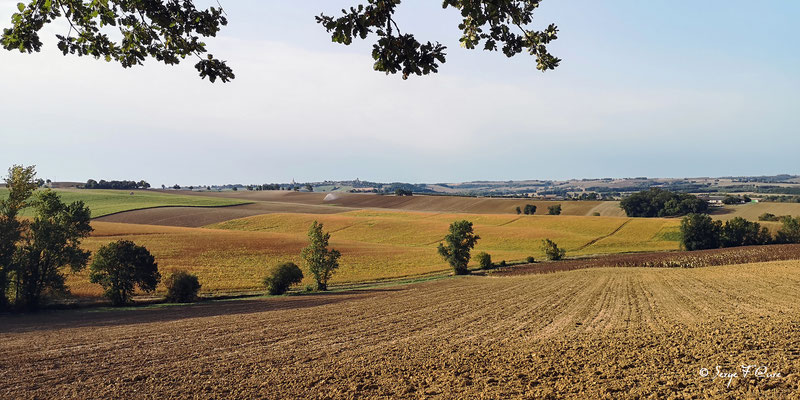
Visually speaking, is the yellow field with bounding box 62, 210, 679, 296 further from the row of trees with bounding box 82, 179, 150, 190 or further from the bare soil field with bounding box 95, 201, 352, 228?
the row of trees with bounding box 82, 179, 150, 190

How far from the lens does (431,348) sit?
1602cm

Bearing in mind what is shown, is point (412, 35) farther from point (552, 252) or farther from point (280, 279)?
point (552, 252)

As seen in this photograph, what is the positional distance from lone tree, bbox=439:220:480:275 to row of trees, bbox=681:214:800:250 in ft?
141

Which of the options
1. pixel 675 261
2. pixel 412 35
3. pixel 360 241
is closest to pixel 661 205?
pixel 675 261

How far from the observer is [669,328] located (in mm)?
16719

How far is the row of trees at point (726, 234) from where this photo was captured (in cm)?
7531

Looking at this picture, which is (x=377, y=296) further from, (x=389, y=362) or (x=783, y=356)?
(x=783, y=356)

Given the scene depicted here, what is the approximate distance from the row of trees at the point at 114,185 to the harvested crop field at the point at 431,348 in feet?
552

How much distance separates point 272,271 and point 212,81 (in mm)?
40270

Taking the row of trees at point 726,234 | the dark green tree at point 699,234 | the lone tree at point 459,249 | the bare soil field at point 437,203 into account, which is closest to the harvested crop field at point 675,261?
the lone tree at point 459,249

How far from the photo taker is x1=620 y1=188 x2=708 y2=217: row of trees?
4530 inches

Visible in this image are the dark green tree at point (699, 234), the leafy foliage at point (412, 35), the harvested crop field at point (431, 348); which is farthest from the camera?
the dark green tree at point (699, 234)

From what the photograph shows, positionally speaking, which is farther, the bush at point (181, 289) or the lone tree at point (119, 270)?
the bush at point (181, 289)

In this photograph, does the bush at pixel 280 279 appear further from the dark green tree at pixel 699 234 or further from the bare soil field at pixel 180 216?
the dark green tree at pixel 699 234
